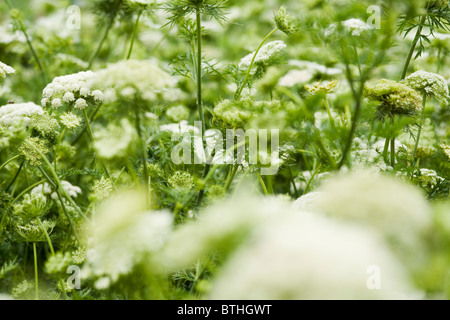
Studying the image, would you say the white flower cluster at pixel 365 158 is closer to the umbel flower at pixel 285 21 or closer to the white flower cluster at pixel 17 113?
the umbel flower at pixel 285 21

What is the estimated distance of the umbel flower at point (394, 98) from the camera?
49.7 inches

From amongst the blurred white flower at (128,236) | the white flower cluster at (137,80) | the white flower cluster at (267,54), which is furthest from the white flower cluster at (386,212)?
the white flower cluster at (267,54)

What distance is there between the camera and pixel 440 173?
55.9 inches

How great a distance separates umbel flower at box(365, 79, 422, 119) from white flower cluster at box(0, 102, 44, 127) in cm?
111

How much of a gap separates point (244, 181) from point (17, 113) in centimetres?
76

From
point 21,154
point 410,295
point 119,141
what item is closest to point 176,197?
point 119,141

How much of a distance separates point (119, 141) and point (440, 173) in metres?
1.15

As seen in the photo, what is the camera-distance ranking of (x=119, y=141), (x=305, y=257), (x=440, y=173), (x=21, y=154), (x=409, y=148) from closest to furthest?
1. (x=305, y=257)
2. (x=119, y=141)
3. (x=21, y=154)
4. (x=440, y=173)
5. (x=409, y=148)

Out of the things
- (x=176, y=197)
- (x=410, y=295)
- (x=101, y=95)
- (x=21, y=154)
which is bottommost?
(x=410, y=295)

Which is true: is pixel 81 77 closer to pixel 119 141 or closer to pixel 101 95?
pixel 101 95

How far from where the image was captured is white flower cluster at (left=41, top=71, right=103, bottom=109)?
4.13 ft

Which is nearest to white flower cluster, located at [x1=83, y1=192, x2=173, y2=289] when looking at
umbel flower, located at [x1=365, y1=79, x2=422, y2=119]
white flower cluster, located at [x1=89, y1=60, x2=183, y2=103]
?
white flower cluster, located at [x1=89, y1=60, x2=183, y2=103]

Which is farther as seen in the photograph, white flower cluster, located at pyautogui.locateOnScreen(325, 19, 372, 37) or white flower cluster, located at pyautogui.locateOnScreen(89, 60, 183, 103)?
white flower cluster, located at pyautogui.locateOnScreen(325, 19, 372, 37)

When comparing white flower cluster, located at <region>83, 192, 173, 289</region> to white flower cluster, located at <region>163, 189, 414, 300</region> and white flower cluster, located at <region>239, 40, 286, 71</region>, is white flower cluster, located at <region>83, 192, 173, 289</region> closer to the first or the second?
white flower cluster, located at <region>163, 189, 414, 300</region>
